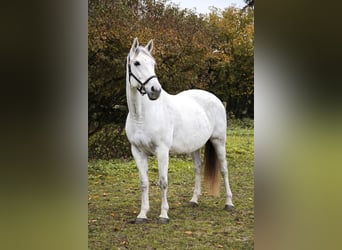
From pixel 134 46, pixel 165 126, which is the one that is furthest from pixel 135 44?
pixel 165 126

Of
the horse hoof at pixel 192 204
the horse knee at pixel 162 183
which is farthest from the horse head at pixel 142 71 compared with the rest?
the horse hoof at pixel 192 204

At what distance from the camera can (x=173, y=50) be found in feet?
7.02

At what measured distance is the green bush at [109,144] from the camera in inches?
82.4

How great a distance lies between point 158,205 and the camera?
2.14 meters

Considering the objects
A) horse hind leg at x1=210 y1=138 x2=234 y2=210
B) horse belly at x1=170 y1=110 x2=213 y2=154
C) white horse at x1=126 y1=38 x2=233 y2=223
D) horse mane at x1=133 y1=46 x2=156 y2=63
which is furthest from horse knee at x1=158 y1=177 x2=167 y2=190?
horse mane at x1=133 y1=46 x2=156 y2=63

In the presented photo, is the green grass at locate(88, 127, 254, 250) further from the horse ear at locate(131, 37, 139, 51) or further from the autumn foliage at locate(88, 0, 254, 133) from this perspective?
the horse ear at locate(131, 37, 139, 51)

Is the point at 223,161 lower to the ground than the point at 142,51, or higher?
lower

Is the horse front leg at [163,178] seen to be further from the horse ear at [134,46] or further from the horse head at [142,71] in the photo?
the horse ear at [134,46]

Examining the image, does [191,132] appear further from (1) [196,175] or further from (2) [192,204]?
(2) [192,204]

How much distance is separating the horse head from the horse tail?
41 centimetres

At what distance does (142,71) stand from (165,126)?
0.29m

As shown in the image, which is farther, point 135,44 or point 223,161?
point 223,161

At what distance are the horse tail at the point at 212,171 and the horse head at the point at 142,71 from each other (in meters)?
0.41
